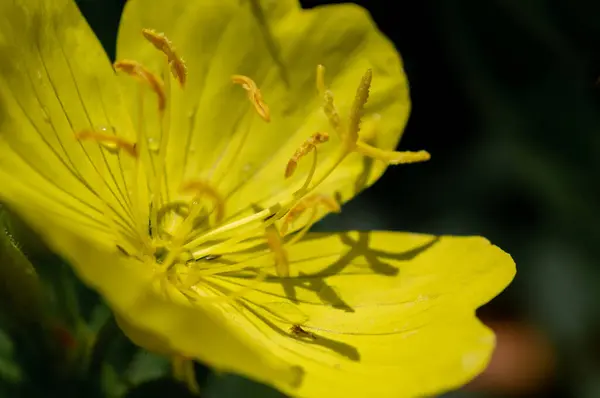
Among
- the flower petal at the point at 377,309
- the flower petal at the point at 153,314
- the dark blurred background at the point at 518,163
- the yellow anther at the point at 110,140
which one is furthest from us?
the dark blurred background at the point at 518,163

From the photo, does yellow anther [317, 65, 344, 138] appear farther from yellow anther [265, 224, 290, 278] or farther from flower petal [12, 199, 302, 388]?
flower petal [12, 199, 302, 388]

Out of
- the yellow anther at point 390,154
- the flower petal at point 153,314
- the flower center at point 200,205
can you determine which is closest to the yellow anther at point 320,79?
the flower center at point 200,205

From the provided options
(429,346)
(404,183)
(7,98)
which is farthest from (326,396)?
(404,183)

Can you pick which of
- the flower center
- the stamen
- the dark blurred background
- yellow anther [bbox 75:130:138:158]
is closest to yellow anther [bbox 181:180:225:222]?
the flower center

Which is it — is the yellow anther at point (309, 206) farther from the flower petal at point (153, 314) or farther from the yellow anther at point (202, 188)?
the flower petal at point (153, 314)

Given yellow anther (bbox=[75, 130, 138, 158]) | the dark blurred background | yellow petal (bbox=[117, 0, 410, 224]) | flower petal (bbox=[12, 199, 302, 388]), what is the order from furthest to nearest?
the dark blurred background, yellow petal (bbox=[117, 0, 410, 224]), yellow anther (bbox=[75, 130, 138, 158]), flower petal (bbox=[12, 199, 302, 388])

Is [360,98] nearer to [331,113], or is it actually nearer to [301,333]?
[331,113]

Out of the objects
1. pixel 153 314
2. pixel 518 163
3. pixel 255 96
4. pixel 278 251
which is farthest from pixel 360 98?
pixel 518 163
